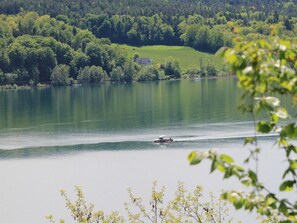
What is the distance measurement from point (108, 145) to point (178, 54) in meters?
118

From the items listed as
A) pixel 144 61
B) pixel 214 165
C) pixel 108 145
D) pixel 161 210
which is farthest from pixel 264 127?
pixel 144 61

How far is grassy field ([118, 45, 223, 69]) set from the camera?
556 feet

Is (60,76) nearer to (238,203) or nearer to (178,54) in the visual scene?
(178,54)

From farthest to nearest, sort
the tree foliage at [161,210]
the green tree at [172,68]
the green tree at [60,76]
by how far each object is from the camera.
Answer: the green tree at [172,68] → the green tree at [60,76] → the tree foliage at [161,210]

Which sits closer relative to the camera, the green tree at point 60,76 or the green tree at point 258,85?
the green tree at point 258,85

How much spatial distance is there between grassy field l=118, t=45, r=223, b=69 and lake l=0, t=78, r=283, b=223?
57.2 metres

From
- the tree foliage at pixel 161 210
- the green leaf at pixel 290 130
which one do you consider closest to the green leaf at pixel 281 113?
the green leaf at pixel 290 130

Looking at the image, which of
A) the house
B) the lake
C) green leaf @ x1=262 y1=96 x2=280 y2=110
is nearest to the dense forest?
the house

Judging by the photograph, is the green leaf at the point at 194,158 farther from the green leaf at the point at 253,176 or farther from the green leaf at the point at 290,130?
the green leaf at the point at 290,130

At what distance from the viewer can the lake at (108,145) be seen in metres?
42.1

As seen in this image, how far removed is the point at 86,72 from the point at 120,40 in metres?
44.0

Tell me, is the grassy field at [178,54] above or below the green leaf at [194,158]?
above

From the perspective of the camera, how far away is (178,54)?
178625mm

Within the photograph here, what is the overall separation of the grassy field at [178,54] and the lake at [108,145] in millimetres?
57198
